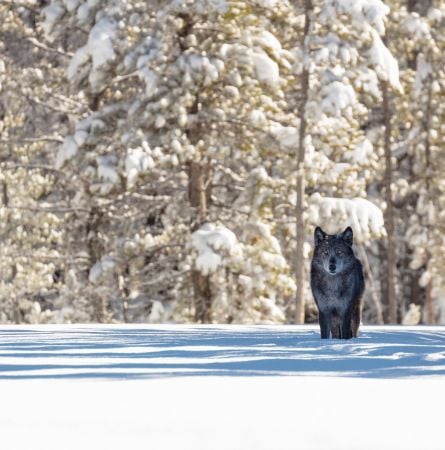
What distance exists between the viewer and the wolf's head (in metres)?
9.85

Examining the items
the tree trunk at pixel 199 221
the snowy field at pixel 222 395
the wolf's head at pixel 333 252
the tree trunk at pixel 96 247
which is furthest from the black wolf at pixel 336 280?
the tree trunk at pixel 96 247

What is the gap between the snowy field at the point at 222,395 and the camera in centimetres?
481

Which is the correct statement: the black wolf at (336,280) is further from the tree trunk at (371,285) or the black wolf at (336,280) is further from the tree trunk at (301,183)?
the tree trunk at (371,285)

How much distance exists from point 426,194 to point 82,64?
14.4m

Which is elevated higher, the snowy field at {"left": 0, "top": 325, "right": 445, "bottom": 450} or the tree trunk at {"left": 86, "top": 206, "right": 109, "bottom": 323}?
the tree trunk at {"left": 86, "top": 206, "right": 109, "bottom": 323}

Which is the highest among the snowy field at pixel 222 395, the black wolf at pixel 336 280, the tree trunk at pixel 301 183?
the tree trunk at pixel 301 183

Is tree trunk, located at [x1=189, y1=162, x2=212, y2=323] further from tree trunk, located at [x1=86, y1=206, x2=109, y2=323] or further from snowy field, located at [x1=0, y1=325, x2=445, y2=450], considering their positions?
snowy field, located at [x1=0, y1=325, x2=445, y2=450]

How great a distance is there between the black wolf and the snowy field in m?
0.33

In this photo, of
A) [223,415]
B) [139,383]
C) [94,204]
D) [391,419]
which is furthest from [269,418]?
[94,204]

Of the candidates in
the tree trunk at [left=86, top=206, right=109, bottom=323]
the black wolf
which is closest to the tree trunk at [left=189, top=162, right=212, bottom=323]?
the tree trunk at [left=86, top=206, right=109, bottom=323]

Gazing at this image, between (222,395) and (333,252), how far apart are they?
12.8 feet

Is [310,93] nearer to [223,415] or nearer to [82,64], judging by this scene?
[82,64]

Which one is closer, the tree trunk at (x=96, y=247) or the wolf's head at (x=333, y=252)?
the wolf's head at (x=333, y=252)

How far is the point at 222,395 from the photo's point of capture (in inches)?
243
